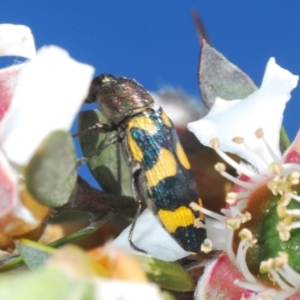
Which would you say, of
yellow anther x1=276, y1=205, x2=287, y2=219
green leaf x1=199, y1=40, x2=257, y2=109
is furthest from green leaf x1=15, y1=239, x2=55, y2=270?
green leaf x1=199, y1=40, x2=257, y2=109

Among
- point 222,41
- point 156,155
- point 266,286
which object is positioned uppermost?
point 222,41

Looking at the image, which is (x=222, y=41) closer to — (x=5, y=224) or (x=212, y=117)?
(x=212, y=117)

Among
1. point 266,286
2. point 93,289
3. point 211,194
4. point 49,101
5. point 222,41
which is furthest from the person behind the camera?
point 222,41

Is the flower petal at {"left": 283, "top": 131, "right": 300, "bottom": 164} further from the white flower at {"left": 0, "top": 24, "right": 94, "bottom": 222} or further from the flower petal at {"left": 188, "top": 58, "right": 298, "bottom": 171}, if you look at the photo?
the white flower at {"left": 0, "top": 24, "right": 94, "bottom": 222}

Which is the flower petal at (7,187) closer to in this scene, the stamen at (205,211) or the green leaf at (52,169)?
the green leaf at (52,169)

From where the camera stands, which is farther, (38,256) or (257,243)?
(257,243)

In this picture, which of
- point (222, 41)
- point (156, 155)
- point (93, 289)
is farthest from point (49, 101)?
point (222, 41)

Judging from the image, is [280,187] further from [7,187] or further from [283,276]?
[7,187]
